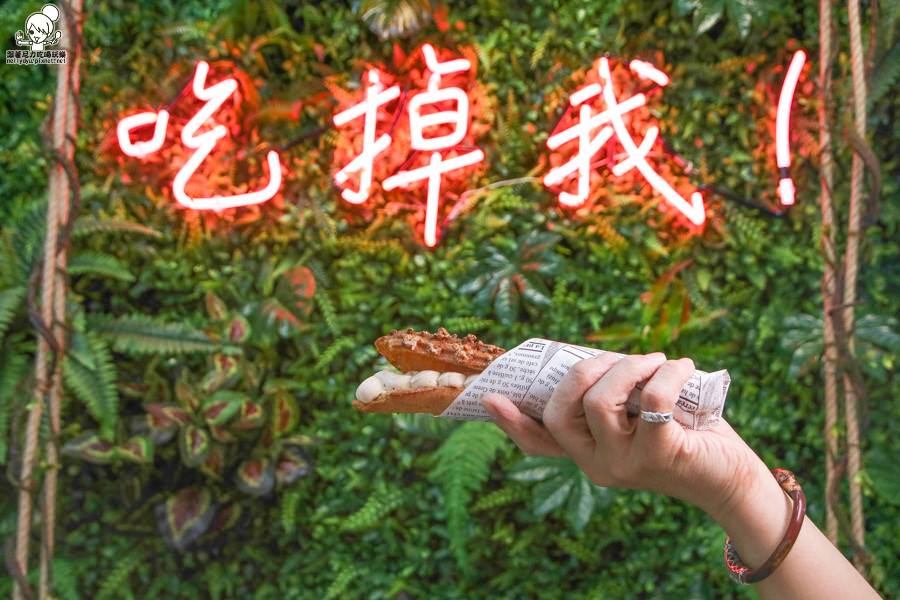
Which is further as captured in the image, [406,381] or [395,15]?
[395,15]

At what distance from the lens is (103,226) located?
2.80 meters

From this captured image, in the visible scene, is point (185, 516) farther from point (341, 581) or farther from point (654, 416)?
point (654, 416)

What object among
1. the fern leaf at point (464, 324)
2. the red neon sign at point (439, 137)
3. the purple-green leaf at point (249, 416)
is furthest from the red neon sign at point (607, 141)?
the purple-green leaf at point (249, 416)

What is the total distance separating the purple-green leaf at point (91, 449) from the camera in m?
2.73

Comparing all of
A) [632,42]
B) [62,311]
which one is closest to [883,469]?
[632,42]

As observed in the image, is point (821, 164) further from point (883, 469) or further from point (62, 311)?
point (62, 311)

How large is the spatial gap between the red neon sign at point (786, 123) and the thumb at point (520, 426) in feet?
6.93

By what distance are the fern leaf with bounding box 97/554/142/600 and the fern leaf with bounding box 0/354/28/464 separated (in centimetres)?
57

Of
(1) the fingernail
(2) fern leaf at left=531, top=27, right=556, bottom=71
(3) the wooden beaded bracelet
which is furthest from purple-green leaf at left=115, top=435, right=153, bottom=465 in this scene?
(3) the wooden beaded bracelet

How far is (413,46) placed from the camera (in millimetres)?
2982

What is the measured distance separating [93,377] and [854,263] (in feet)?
9.29

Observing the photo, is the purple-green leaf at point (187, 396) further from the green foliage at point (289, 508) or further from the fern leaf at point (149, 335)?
the green foliage at point (289, 508)

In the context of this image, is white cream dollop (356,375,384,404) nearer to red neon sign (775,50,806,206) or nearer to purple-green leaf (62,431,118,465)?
purple-green leaf (62,431,118,465)

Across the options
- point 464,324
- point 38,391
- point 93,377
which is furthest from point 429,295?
point 38,391
